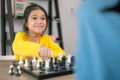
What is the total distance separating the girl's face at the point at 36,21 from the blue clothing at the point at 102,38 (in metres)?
1.35

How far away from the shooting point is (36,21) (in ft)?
5.17

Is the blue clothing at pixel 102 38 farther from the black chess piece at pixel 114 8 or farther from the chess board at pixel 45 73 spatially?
the chess board at pixel 45 73

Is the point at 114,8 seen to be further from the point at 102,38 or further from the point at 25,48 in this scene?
the point at 25,48

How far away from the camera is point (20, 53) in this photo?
4.44ft

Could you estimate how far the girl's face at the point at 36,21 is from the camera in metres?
1.57

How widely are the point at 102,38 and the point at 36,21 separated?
1.37m

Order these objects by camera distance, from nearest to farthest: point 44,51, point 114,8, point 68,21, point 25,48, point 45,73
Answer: point 114,8
point 45,73
point 44,51
point 25,48
point 68,21

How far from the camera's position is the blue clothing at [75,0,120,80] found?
22 centimetres

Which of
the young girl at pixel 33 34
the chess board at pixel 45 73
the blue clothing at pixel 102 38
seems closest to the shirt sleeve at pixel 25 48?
the young girl at pixel 33 34

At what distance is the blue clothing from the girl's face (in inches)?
53.1

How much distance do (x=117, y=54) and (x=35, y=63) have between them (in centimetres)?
85

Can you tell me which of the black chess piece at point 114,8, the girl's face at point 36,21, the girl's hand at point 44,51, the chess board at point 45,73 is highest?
the girl's face at point 36,21

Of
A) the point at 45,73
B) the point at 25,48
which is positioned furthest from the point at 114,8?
the point at 25,48

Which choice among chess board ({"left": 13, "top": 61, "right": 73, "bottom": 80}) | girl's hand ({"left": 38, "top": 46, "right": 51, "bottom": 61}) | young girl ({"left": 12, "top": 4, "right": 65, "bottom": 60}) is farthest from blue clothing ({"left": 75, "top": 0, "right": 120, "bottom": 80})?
young girl ({"left": 12, "top": 4, "right": 65, "bottom": 60})
